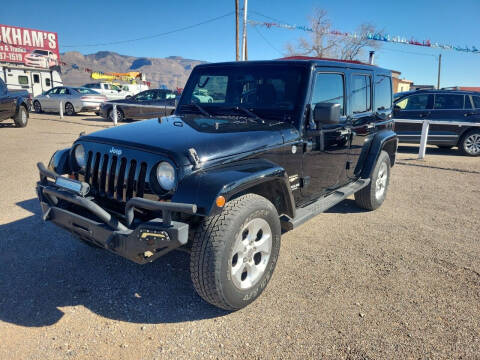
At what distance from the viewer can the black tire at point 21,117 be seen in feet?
43.1

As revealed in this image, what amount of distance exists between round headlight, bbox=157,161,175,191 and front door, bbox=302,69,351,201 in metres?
1.46

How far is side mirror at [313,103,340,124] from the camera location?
10.4ft

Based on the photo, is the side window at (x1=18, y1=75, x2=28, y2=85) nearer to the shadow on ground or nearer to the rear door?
the rear door

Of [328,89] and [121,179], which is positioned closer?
[121,179]

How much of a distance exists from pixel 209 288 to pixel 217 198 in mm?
646

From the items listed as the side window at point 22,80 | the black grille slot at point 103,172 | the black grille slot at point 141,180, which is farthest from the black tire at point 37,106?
the black grille slot at point 141,180

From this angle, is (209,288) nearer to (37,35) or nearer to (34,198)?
(34,198)

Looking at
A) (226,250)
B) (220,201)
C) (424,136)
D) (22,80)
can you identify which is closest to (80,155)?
(220,201)

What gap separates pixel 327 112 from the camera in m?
3.16

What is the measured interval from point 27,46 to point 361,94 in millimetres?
41648

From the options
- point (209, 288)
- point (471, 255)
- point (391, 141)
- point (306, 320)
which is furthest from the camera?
point (391, 141)

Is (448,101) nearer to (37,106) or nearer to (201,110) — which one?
(201,110)

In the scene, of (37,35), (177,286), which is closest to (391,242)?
(177,286)

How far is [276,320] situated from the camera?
2.65 m
